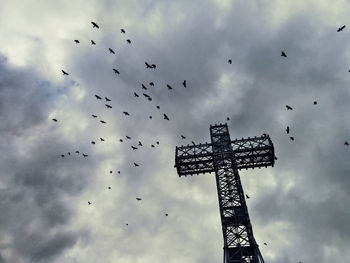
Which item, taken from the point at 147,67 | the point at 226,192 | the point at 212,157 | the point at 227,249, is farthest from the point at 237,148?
the point at 147,67

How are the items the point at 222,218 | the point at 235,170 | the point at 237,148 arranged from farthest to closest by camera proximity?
the point at 237,148 → the point at 235,170 → the point at 222,218

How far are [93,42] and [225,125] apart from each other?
17257 millimetres

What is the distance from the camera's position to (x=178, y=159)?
32.6 metres

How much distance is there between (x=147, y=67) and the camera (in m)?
26.0

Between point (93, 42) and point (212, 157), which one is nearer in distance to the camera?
point (93, 42)

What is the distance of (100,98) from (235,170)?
14955 millimetres

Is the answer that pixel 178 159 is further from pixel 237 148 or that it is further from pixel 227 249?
pixel 227 249

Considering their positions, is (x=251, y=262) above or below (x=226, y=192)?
below

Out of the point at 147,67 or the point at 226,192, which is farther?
the point at 226,192

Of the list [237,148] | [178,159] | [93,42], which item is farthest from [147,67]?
[237,148]

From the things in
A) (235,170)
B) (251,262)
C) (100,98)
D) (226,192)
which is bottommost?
(251,262)

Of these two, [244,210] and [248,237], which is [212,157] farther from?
[248,237]

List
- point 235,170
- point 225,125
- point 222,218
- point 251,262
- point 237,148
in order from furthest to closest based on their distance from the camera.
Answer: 1. point 225,125
2. point 237,148
3. point 235,170
4. point 222,218
5. point 251,262

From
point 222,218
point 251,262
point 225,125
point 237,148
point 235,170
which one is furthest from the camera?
point 225,125
